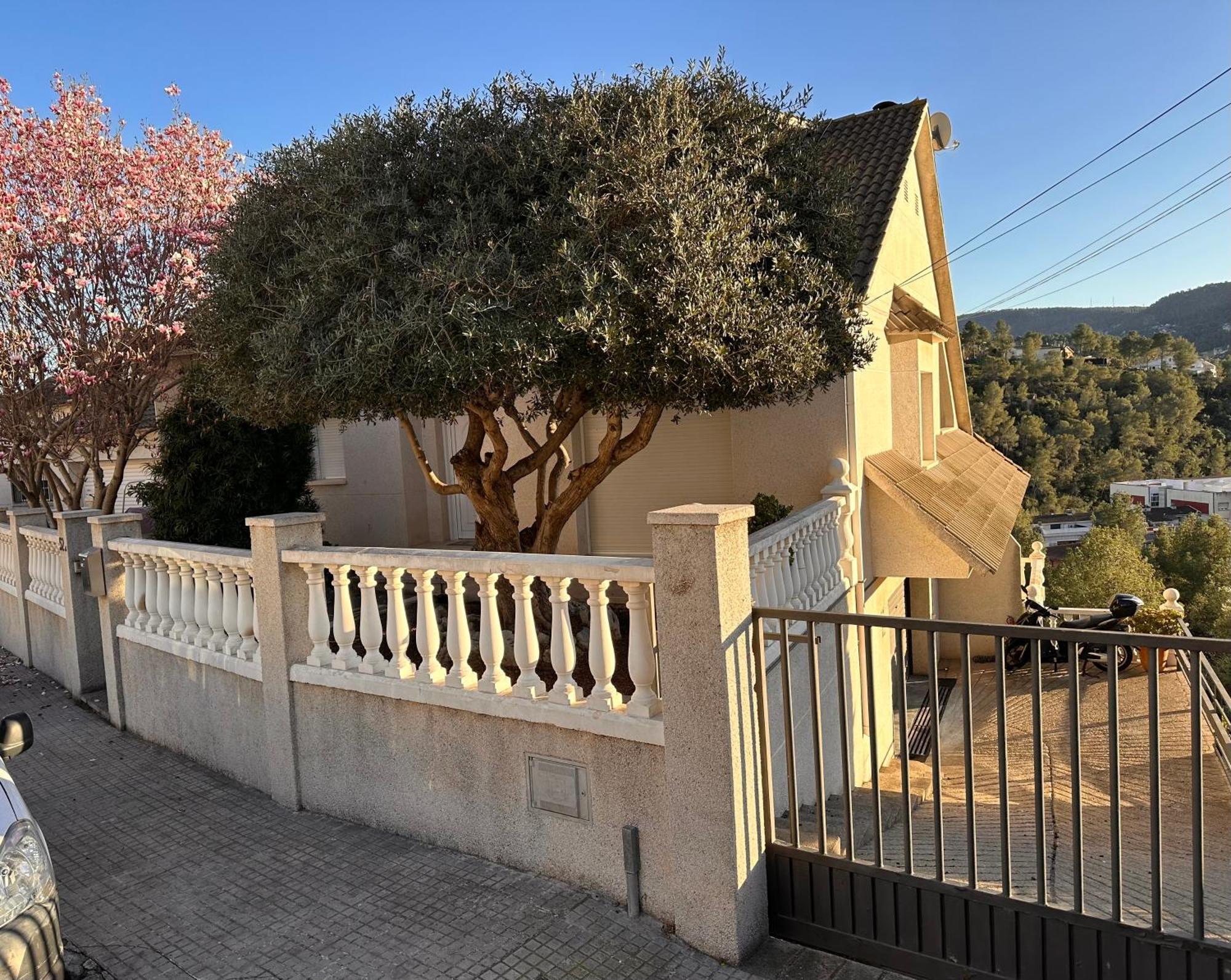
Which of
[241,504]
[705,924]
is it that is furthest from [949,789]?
[241,504]

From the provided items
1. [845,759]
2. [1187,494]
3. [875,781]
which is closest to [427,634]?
[845,759]

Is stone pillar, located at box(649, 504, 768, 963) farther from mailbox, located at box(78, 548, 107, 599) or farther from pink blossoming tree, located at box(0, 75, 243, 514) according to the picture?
pink blossoming tree, located at box(0, 75, 243, 514)

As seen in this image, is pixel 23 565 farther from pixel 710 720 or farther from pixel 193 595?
pixel 710 720

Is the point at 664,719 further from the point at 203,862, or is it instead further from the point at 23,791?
the point at 23,791

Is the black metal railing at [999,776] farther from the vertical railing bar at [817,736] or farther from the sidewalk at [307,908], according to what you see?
the sidewalk at [307,908]

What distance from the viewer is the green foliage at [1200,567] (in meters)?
46.6

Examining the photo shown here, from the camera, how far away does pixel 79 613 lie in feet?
26.2

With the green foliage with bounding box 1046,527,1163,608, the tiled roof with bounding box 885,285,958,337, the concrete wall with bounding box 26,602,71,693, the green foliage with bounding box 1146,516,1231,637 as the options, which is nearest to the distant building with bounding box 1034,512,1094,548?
the green foliage with bounding box 1146,516,1231,637

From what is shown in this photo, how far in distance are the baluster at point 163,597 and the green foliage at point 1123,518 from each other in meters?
56.7

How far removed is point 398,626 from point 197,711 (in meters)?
2.57

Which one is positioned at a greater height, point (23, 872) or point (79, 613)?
point (79, 613)

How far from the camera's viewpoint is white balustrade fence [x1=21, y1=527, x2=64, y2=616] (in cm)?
845

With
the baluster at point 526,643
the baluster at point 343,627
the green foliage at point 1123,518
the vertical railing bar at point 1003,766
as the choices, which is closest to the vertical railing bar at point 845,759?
the vertical railing bar at point 1003,766

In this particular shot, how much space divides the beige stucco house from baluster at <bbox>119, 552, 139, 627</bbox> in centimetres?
Result: 420
